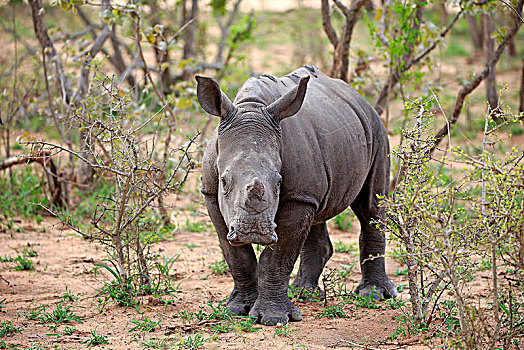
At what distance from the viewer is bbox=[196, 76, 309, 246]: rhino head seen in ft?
13.2

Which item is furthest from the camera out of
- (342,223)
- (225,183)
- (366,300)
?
(342,223)

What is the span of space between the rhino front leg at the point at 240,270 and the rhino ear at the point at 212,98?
2.15 feet

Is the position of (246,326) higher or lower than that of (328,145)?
lower

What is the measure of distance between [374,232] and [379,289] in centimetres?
50

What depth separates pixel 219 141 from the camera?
4.46 meters

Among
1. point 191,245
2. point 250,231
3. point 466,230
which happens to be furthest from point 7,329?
point 466,230

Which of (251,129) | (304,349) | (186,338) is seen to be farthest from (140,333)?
(251,129)

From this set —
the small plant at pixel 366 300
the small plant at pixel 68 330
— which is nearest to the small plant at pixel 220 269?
the small plant at pixel 366 300

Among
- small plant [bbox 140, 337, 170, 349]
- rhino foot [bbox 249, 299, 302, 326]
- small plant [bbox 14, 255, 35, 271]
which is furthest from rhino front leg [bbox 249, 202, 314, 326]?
small plant [bbox 14, 255, 35, 271]

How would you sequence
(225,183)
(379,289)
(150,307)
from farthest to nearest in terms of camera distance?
(379,289), (150,307), (225,183)

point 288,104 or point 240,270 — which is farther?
point 240,270

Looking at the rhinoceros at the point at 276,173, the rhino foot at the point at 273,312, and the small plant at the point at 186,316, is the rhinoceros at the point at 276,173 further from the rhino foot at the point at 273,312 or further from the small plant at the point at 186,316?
the small plant at the point at 186,316

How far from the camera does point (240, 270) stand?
486 cm

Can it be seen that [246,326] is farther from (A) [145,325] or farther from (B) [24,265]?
(B) [24,265]
